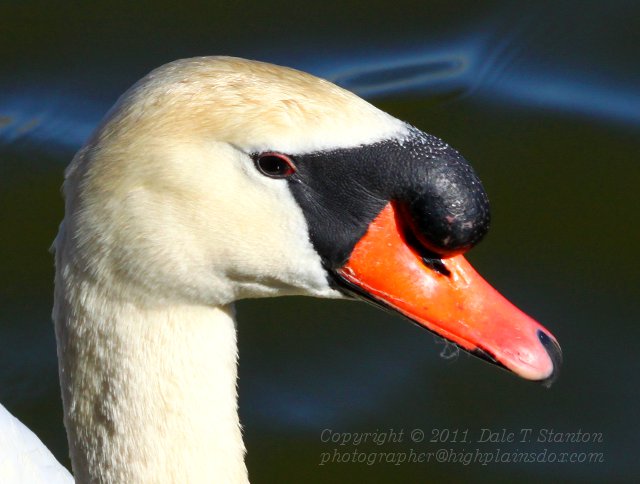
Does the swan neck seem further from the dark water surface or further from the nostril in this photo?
the dark water surface

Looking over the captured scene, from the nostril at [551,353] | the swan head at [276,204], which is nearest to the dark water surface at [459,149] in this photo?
the nostril at [551,353]

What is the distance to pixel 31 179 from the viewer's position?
670 centimetres

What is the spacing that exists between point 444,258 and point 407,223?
0.18 metres

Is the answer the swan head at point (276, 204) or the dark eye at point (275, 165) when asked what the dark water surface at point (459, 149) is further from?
the dark eye at point (275, 165)

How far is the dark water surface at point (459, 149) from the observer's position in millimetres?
5668

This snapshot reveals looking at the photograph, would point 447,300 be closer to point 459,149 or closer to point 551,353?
point 551,353

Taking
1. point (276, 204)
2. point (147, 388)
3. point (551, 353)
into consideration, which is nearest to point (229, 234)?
point (276, 204)

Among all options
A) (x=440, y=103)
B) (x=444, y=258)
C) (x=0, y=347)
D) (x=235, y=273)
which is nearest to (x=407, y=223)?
(x=444, y=258)

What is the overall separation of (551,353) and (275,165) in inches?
37.3

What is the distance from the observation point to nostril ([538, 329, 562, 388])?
327 cm

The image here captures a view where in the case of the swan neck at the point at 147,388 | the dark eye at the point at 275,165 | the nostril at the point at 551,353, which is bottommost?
the swan neck at the point at 147,388

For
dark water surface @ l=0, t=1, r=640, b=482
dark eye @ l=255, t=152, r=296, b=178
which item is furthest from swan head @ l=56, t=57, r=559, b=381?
dark water surface @ l=0, t=1, r=640, b=482

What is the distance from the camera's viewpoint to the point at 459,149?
22.1ft

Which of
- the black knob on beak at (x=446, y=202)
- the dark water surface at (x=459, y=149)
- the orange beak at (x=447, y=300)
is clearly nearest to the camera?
the black knob on beak at (x=446, y=202)
